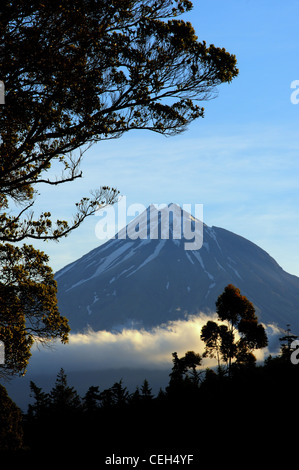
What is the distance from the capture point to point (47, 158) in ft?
46.4

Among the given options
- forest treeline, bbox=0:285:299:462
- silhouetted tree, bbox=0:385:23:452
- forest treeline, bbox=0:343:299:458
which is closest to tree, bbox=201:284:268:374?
forest treeline, bbox=0:285:299:462

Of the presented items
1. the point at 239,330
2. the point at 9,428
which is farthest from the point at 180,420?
the point at 239,330

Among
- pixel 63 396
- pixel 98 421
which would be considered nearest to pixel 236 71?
pixel 98 421

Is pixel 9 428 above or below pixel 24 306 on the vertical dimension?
below

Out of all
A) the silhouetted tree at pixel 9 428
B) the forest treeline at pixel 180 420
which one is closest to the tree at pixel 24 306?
the silhouetted tree at pixel 9 428

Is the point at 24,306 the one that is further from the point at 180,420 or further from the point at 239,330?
the point at 239,330

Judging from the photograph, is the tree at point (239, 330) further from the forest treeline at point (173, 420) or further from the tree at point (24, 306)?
the tree at point (24, 306)

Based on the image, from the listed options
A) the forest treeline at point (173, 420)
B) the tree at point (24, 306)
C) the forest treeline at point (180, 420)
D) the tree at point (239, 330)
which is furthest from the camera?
the tree at point (239, 330)

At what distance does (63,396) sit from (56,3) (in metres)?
30.1

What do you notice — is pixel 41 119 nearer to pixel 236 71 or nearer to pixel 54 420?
pixel 236 71

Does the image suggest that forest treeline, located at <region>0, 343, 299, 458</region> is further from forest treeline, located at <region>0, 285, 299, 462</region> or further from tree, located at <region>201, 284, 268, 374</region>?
tree, located at <region>201, 284, 268, 374</region>
